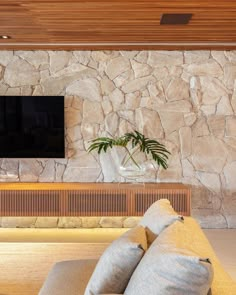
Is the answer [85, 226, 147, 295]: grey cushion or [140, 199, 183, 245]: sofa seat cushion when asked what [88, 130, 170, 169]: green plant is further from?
[85, 226, 147, 295]: grey cushion

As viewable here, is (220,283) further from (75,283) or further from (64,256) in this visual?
(64,256)

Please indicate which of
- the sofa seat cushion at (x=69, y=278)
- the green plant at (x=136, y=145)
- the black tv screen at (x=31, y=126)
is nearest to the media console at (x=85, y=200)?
the green plant at (x=136, y=145)

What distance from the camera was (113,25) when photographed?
158 inches

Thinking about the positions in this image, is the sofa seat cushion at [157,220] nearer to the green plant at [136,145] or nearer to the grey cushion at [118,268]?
the grey cushion at [118,268]

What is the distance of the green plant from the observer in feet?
16.1

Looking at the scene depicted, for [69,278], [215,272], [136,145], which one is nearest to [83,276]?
[69,278]

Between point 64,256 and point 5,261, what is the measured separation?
0.46 metres

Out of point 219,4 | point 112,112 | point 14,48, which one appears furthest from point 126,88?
point 219,4

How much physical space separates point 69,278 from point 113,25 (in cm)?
250

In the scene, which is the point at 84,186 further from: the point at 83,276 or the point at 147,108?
the point at 83,276

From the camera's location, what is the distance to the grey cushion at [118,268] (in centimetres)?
187

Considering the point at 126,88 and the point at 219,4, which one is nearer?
the point at 219,4

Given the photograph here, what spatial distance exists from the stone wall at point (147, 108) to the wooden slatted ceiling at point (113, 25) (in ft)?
0.75

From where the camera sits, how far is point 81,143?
520cm
